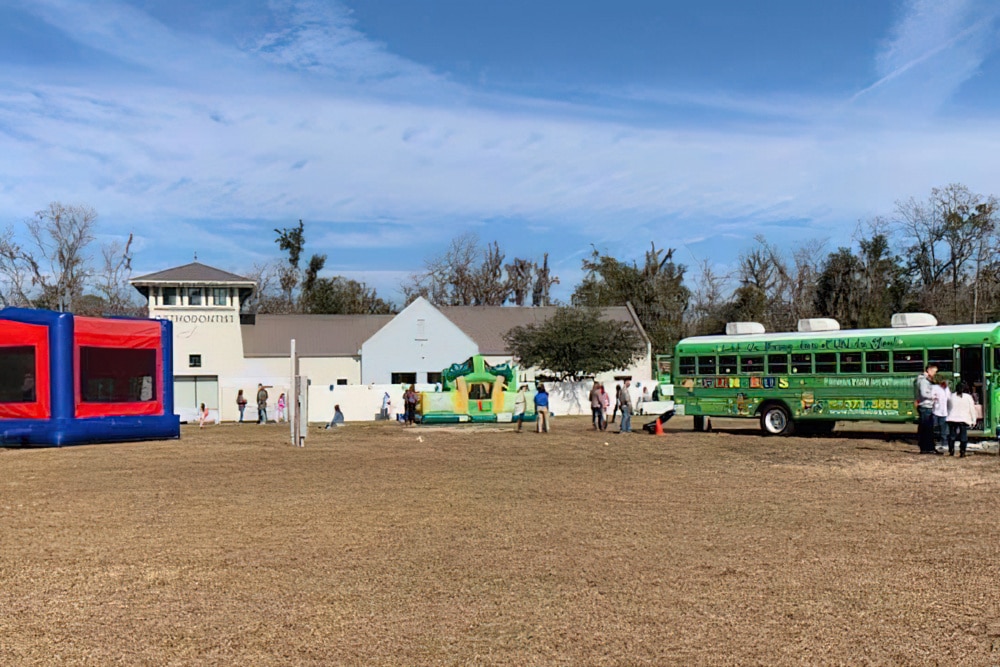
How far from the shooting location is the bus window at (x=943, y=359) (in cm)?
2230

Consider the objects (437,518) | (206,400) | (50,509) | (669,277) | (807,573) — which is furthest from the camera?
(669,277)

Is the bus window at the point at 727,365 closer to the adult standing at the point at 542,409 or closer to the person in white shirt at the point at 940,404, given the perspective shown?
the adult standing at the point at 542,409

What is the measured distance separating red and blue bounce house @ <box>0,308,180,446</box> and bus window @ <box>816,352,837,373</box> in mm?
17362

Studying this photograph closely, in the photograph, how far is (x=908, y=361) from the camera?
23.3m

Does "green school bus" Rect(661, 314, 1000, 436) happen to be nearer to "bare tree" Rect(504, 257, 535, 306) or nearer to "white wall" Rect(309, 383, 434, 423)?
"white wall" Rect(309, 383, 434, 423)

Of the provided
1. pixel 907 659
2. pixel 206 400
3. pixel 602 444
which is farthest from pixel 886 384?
pixel 206 400

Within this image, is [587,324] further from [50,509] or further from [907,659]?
[907,659]

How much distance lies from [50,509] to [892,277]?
56.0 m

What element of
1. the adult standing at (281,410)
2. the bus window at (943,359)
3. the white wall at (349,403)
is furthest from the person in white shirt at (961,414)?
the adult standing at (281,410)

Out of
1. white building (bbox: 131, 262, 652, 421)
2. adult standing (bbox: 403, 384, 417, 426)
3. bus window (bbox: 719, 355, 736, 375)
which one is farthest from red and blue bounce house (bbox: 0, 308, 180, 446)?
white building (bbox: 131, 262, 652, 421)

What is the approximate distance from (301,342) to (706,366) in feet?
106

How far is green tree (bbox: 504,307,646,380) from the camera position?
160ft

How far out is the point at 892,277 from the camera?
195ft

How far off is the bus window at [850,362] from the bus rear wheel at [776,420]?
2050mm
